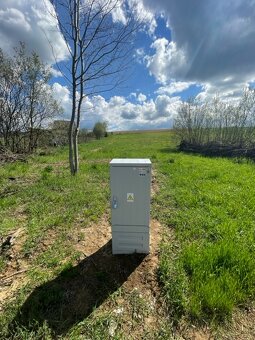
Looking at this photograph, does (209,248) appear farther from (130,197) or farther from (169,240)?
(130,197)

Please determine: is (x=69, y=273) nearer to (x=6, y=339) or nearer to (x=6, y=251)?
(x=6, y=339)

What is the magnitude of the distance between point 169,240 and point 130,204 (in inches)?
48.9

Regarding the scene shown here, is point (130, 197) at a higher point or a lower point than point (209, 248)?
higher

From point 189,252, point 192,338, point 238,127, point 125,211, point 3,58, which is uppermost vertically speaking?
point 3,58

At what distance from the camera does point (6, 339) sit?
199cm

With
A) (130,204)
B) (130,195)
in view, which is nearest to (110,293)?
(130,204)

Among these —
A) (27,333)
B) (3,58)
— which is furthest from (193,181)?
(3,58)

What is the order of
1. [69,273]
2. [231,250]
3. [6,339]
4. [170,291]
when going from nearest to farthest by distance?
[6,339], [170,291], [69,273], [231,250]

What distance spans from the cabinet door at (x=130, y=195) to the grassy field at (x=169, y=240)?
2.51 ft

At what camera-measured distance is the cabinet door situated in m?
2.79

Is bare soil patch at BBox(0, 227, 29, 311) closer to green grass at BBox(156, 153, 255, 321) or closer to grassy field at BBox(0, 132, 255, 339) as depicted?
grassy field at BBox(0, 132, 255, 339)

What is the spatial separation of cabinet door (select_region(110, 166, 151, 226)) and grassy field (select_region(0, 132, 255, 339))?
766 mm

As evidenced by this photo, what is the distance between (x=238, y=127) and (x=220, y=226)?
14060 mm

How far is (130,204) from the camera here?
2.90 meters
